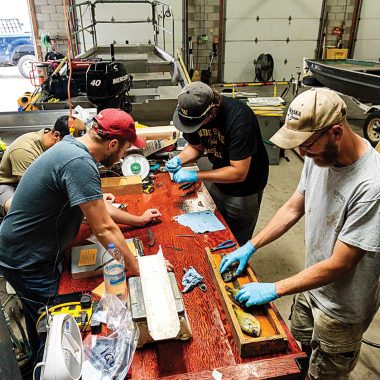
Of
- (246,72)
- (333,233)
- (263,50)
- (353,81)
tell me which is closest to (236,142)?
(333,233)

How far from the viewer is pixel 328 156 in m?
1.32

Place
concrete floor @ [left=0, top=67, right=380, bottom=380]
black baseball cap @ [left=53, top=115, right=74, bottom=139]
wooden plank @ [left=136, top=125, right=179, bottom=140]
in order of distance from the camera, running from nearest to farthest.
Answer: concrete floor @ [left=0, top=67, right=380, bottom=380], black baseball cap @ [left=53, top=115, right=74, bottom=139], wooden plank @ [left=136, top=125, right=179, bottom=140]

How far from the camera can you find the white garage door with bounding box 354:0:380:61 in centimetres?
870

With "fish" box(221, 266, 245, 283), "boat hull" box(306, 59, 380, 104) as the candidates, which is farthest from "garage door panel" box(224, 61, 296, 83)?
"fish" box(221, 266, 245, 283)

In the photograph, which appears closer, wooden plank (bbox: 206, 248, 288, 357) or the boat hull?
wooden plank (bbox: 206, 248, 288, 357)

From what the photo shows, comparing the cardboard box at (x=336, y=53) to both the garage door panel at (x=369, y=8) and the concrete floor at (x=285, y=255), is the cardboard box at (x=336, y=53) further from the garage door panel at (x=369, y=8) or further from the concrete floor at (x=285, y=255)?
the concrete floor at (x=285, y=255)

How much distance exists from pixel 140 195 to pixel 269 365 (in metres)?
1.45

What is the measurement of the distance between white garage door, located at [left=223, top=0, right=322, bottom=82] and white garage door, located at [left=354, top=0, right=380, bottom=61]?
1.12m

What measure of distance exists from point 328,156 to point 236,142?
0.87 metres

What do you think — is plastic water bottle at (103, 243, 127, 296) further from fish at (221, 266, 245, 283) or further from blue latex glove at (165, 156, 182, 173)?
blue latex glove at (165, 156, 182, 173)

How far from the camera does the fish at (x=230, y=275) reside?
1578 mm

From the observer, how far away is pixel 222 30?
8.41 meters

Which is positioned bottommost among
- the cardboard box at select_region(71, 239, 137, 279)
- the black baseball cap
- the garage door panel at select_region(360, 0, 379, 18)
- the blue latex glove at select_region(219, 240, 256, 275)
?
the cardboard box at select_region(71, 239, 137, 279)

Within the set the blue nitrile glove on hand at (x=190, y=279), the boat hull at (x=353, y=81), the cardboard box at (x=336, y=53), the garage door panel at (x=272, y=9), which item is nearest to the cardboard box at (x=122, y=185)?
the blue nitrile glove on hand at (x=190, y=279)
